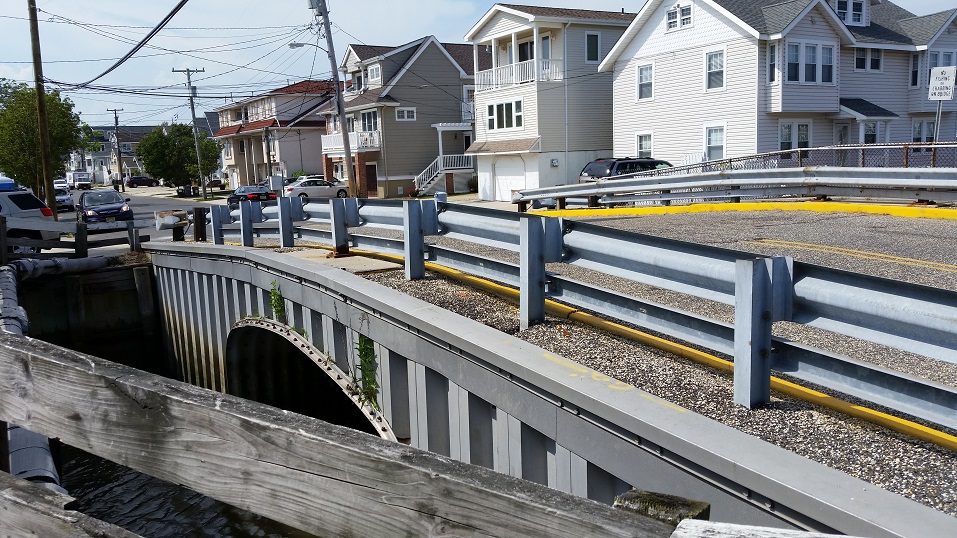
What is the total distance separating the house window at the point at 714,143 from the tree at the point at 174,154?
50168 mm

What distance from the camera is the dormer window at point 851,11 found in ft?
118

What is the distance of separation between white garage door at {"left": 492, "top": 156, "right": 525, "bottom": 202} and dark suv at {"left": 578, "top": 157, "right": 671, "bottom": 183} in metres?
10.7

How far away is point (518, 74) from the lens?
40688mm

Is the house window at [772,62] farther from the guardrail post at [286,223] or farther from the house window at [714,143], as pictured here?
the guardrail post at [286,223]

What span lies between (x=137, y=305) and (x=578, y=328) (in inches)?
585

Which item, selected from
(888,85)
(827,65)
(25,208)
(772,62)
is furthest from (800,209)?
(888,85)

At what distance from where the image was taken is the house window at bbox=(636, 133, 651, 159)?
1433 inches

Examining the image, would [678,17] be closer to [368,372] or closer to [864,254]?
[864,254]

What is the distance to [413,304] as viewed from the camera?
727cm

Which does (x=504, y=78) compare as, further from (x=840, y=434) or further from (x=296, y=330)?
(x=840, y=434)

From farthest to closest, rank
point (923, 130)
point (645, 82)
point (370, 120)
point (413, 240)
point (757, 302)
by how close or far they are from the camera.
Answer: point (370, 120) → point (923, 130) → point (645, 82) → point (413, 240) → point (757, 302)

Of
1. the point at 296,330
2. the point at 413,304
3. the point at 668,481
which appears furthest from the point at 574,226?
the point at 296,330

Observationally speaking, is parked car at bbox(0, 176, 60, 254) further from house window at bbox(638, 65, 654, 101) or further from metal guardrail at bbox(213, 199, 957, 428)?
house window at bbox(638, 65, 654, 101)

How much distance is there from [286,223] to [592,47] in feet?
101
